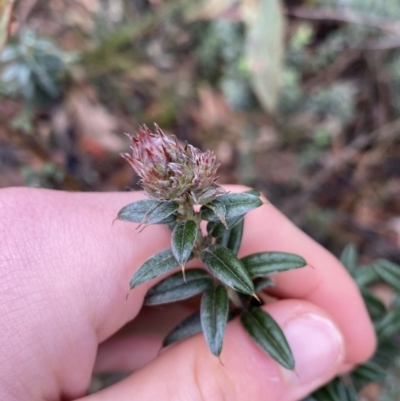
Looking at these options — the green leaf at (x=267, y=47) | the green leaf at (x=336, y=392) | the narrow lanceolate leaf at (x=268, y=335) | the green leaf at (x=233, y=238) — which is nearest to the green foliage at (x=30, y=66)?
the green leaf at (x=267, y=47)

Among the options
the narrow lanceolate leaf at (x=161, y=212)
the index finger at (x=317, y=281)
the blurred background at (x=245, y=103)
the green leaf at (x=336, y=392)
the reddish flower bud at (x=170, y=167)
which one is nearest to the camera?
the reddish flower bud at (x=170, y=167)

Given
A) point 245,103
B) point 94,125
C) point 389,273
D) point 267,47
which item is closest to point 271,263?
point 389,273

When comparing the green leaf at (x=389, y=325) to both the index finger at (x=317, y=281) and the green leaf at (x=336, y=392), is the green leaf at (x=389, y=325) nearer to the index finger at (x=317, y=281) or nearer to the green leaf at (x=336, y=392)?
the index finger at (x=317, y=281)

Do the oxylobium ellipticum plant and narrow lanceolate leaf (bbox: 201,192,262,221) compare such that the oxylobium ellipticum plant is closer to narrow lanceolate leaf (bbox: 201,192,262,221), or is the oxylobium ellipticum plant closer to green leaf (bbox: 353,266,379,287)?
narrow lanceolate leaf (bbox: 201,192,262,221)

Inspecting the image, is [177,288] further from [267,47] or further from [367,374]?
[267,47]

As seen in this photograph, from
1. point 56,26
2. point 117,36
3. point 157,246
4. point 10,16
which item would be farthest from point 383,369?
point 56,26

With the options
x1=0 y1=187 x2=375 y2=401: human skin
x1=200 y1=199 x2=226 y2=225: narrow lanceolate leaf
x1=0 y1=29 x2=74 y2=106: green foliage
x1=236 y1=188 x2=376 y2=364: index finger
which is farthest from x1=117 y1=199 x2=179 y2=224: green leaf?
x1=0 y1=29 x2=74 y2=106: green foliage
